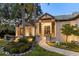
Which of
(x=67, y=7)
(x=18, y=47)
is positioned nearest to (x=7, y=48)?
(x=18, y=47)

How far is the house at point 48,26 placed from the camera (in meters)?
2.65

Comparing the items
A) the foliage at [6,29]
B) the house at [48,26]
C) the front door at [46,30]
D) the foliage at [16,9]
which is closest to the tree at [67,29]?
the house at [48,26]

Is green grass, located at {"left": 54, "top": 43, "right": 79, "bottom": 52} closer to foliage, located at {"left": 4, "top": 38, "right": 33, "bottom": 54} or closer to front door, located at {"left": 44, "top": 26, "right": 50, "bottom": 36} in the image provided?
front door, located at {"left": 44, "top": 26, "right": 50, "bottom": 36}

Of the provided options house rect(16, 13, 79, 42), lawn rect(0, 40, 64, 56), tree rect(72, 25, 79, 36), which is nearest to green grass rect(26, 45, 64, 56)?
lawn rect(0, 40, 64, 56)

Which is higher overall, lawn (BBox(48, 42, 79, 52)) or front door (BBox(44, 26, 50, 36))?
front door (BBox(44, 26, 50, 36))

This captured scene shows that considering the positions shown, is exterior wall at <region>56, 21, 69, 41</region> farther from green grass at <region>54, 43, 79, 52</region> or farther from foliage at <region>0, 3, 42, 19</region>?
foliage at <region>0, 3, 42, 19</region>

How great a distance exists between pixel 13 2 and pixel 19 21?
0.20 metres

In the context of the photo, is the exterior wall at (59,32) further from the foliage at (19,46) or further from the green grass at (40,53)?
the foliage at (19,46)

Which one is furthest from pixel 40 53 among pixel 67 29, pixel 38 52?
pixel 67 29

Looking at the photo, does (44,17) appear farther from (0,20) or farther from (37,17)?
(0,20)

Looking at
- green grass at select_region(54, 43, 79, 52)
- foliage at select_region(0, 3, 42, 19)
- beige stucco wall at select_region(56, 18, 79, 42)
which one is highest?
foliage at select_region(0, 3, 42, 19)

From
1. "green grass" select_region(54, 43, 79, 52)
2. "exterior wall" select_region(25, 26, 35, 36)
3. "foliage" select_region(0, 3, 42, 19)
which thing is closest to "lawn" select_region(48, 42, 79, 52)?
"green grass" select_region(54, 43, 79, 52)

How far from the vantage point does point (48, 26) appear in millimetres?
2688

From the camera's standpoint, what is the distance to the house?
2.65 meters
